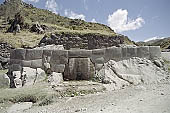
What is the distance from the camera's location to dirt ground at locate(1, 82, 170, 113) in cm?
450

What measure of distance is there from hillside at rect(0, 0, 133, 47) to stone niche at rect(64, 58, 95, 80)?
13268 mm

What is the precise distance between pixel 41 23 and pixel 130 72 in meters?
29.1

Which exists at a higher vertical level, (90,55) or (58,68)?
(90,55)

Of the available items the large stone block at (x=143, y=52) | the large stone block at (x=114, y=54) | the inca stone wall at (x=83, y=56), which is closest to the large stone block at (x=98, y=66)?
the inca stone wall at (x=83, y=56)

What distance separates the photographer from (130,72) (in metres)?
7.99

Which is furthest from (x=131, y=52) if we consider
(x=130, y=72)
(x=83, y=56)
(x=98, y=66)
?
(x=83, y=56)

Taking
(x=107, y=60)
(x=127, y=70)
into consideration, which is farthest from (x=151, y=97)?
(x=107, y=60)

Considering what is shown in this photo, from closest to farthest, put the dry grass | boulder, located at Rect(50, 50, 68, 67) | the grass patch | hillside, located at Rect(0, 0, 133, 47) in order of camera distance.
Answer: the grass patch < boulder, located at Rect(50, 50, 68, 67) < the dry grass < hillside, located at Rect(0, 0, 133, 47)

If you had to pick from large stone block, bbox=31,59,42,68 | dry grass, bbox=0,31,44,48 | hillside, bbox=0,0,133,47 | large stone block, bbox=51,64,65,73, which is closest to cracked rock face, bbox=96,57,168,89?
large stone block, bbox=51,64,65,73

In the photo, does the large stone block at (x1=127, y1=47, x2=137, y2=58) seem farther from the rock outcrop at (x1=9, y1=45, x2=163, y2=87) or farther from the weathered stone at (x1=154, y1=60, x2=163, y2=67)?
the weathered stone at (x1=154, y1=60, x2=163, y2=67)

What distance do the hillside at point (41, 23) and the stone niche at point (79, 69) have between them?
522 inches

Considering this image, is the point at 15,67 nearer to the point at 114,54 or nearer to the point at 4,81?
the point at 4,81

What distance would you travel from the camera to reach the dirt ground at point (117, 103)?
177 inches

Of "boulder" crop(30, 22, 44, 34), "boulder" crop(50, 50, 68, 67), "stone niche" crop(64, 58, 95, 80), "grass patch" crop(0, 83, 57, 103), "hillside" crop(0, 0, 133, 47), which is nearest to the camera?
"grass patch" crop(0, 83, 57, 103)
